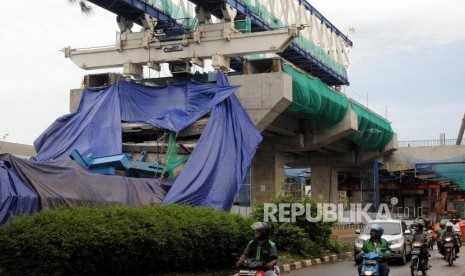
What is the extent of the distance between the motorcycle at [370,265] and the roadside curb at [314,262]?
802cm

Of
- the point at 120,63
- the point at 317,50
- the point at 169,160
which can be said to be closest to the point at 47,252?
the point at 169,160

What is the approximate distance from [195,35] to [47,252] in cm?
1976

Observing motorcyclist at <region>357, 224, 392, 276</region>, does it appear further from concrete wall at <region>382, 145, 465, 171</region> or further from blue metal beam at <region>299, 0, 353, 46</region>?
concrete wall at <region>382, 145, 465, 171</region>

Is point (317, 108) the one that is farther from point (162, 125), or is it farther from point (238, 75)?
point (162, 125)

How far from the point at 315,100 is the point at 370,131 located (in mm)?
13917

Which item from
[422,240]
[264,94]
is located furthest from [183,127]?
[422,240]

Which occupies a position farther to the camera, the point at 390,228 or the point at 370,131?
the point at 370,131

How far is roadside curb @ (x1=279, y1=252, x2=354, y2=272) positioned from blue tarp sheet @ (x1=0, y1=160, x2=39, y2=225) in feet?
25.3

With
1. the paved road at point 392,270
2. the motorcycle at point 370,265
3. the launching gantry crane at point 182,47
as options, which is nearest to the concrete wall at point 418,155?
the launching gantry crane at point 182,47

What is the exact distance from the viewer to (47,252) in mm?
11531

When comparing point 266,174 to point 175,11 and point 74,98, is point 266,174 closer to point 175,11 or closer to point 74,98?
point 175,11

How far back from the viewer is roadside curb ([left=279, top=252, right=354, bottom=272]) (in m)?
19.2

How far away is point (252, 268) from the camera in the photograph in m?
9.02

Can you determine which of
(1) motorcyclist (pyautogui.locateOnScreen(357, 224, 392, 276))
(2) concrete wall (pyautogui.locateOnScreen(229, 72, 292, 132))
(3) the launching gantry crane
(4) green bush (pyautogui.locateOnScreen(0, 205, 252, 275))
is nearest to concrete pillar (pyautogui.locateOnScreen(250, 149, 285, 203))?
(2) concrete wall (pyautogui.locateOnScreen(229, 72, 292, 132))
